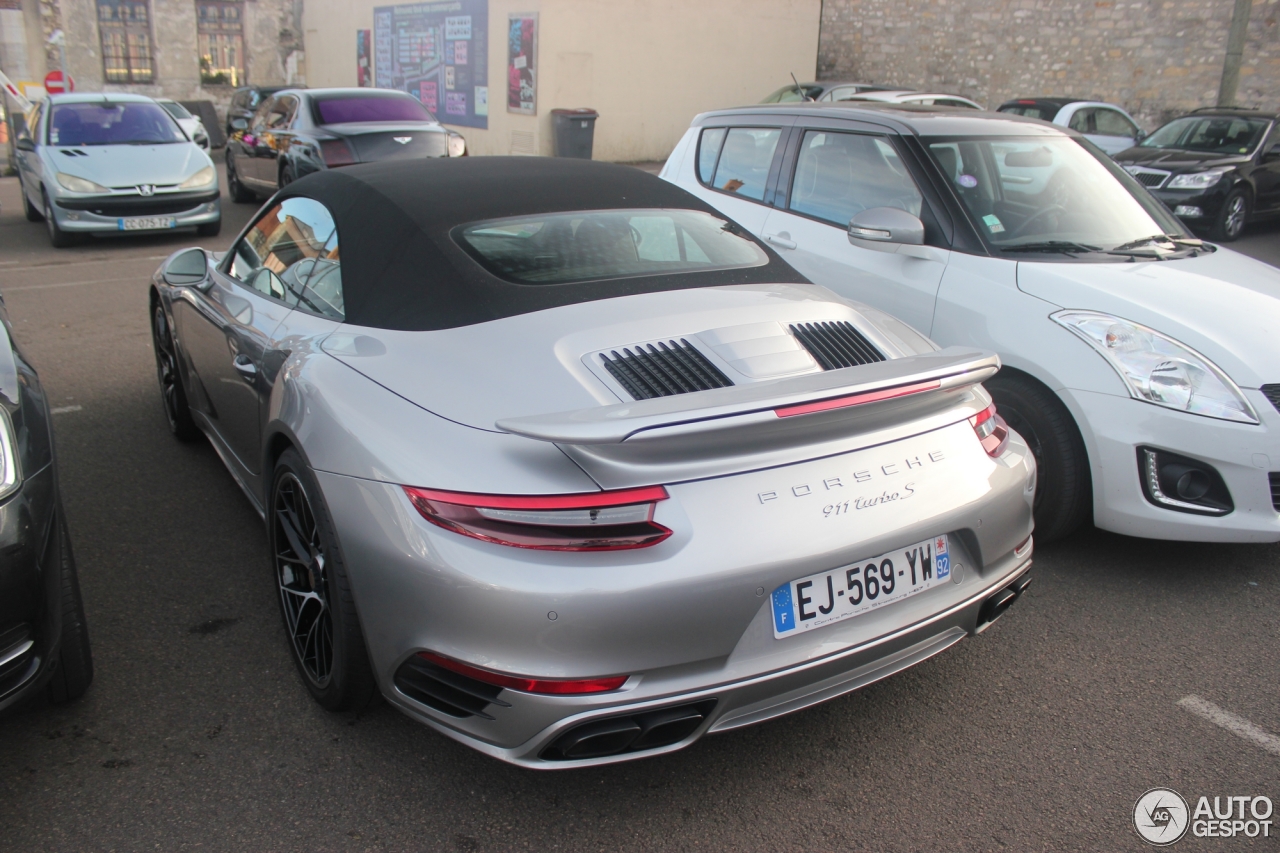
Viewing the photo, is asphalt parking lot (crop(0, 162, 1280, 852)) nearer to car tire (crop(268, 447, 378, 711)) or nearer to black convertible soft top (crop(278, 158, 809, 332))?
car tire (crop(268, 447, 378, 711))

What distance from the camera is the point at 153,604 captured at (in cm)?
324

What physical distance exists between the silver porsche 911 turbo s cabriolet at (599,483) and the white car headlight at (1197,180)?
10.3 m

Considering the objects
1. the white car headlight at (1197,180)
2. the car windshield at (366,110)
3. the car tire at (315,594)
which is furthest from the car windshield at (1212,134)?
the car tire at (315,594)

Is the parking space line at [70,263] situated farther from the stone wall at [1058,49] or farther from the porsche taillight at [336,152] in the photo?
the stone wall at [1058,49]

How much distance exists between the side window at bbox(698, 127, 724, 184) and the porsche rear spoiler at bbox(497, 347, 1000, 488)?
3670mm

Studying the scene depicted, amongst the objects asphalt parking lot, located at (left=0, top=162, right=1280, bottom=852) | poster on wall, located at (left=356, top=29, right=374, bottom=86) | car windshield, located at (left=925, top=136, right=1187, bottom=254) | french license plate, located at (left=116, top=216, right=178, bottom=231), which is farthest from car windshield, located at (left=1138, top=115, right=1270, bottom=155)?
poster on wall, located at (left=356, top=29, right=374, bottom=86)

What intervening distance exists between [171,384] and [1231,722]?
455 centimetres

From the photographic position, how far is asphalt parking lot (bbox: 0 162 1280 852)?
2.26m

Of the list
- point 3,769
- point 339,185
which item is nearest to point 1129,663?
point 339,185

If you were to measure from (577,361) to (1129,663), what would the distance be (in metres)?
2.05

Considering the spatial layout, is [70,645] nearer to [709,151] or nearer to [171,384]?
[171,384]

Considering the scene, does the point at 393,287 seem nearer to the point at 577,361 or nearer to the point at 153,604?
the point at 577,361

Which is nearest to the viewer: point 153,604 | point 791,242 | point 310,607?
point 310,607

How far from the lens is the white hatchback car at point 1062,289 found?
3375 mm
